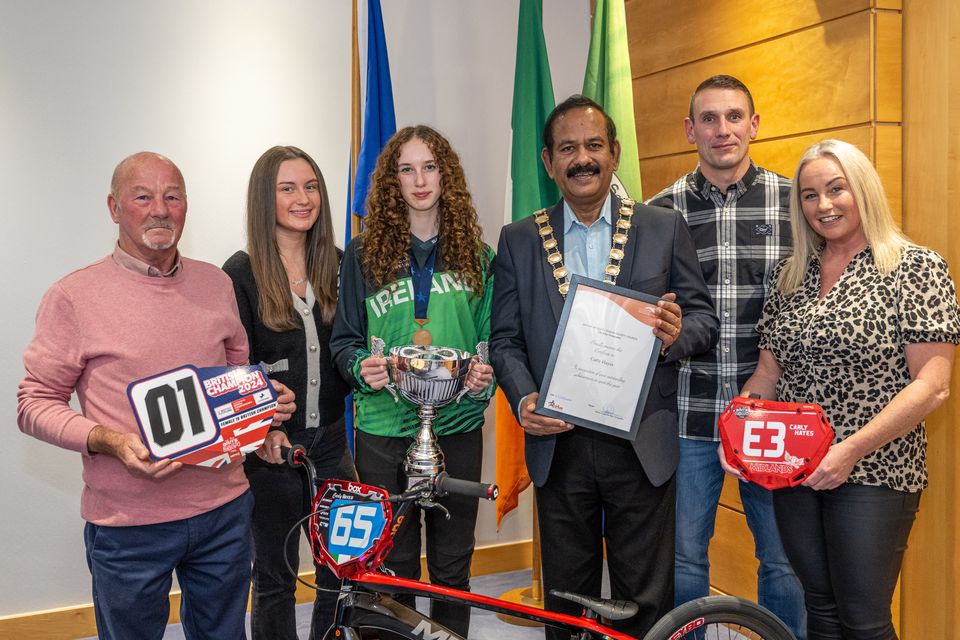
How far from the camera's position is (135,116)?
3461mm

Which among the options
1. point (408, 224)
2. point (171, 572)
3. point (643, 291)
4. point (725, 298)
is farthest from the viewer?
point (725, 298)

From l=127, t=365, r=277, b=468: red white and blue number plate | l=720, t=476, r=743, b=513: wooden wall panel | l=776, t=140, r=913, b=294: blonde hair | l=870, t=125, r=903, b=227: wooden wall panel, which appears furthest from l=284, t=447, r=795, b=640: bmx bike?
l=870, t=125, r=903, b=227: wooden wall panel

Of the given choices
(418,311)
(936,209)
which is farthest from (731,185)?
(418,311)

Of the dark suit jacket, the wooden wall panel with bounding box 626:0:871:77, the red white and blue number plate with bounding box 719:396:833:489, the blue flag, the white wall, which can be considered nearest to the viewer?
the red white and blue number plate with bounding box 719:396:833:489

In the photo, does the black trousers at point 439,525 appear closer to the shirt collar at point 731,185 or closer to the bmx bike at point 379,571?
the bmx bike at point 379,571

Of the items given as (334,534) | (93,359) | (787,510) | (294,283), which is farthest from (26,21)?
(787,510)

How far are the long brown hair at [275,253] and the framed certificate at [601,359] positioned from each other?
0.83 metres

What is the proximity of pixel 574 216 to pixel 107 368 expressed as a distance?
49.1 inches

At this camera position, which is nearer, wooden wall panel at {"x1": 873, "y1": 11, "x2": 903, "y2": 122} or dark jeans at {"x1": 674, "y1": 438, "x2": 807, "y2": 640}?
dark jeans at {"x1": 674, "y1": 438, "x2": 807, "y2": 640}

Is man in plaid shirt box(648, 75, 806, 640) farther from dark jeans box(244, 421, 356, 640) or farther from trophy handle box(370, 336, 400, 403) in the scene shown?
dark jeans box(244, 421, 356, 640)

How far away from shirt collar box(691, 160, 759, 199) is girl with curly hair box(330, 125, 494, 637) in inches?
30.0

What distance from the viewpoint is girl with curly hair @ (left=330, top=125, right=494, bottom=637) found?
231cm

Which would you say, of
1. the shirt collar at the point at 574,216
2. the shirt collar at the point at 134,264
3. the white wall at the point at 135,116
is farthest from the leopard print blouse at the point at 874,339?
the white wall at the point at 135,116

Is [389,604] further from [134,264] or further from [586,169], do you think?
[586,169]
